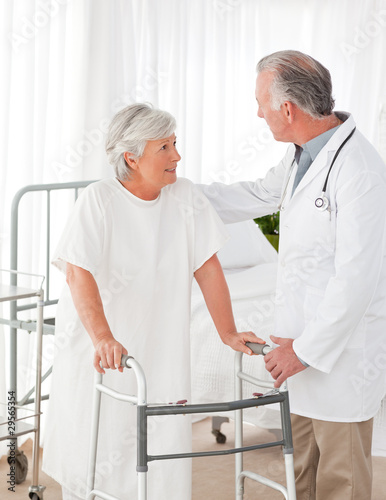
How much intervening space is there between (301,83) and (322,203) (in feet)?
1.04

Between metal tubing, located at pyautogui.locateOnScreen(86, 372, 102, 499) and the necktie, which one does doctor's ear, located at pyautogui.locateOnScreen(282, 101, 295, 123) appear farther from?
metal tubing, located at pyautogui.locateOnScreen(86, 372, 102, 499)

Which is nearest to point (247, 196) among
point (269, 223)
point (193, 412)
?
point (193, 412)

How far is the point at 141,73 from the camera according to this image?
4270 millimetres

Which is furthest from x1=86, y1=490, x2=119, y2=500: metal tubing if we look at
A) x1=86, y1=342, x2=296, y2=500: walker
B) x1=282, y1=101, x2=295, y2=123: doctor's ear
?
x1=282, y1=101, x2=295, y2=123: doctor's ear

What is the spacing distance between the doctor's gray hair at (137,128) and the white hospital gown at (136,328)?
0.11 meters

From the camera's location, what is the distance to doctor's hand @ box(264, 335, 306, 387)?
1.98 metres

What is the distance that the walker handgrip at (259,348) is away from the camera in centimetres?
201

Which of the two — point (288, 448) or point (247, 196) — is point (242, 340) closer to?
point (288, 448)

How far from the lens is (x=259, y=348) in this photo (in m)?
2.02

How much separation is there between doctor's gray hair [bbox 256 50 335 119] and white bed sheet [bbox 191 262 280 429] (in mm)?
1210

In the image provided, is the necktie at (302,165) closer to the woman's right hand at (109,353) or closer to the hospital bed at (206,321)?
the woman's right hand at (109,353)

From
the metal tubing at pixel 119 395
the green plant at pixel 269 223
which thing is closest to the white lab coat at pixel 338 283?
the metal tubing at pixel 119 395

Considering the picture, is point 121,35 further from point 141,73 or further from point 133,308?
point 133,308

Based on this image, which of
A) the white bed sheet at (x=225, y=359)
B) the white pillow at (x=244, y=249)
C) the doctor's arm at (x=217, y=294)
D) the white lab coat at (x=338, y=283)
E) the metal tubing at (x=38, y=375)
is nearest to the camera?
the white lab coat at (x=338, y=283)
